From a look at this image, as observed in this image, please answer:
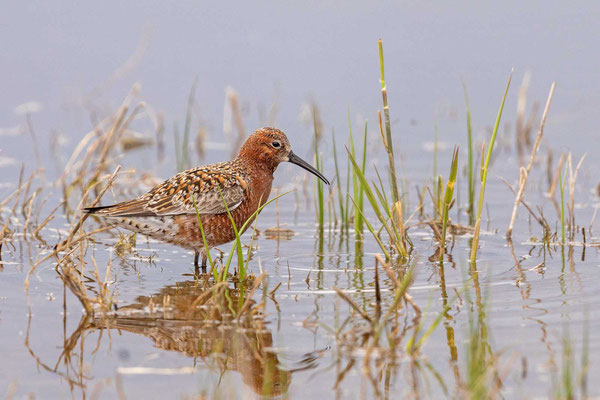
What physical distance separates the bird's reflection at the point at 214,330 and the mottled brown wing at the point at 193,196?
1137 mm

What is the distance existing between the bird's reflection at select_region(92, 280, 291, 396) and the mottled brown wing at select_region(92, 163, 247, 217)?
114 cm

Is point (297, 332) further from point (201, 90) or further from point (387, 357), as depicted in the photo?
point (201, 90)

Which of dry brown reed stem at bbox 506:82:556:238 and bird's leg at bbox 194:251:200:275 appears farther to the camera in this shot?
dry brown reed stem at bbox 506:82:556:238

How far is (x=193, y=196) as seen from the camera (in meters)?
8.16

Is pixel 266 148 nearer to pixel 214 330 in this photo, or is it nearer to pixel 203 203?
pixel 203 203

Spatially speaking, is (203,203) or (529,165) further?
(529,165)

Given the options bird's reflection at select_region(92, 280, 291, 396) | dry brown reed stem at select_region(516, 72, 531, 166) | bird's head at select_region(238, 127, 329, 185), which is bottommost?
bird's reflection at select_region(92, 280, 291, 396)

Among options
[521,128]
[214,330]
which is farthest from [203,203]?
[521,128]

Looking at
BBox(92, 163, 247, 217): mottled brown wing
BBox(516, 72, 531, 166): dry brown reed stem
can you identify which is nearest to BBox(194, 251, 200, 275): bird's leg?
BBox(92, 163, 247, 217): mottled brown wing

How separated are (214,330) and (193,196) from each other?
2.31 meters

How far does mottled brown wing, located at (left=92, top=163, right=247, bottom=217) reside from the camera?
8016 millimetres

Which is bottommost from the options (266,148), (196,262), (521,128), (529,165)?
(196,262)

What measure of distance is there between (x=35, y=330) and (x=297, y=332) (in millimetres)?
1725

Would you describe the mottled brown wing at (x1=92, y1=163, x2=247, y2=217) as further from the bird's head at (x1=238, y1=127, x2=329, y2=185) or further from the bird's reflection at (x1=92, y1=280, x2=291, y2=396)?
the bird's reflection at (x1=92, y1=280, x2=291, y2=396)
